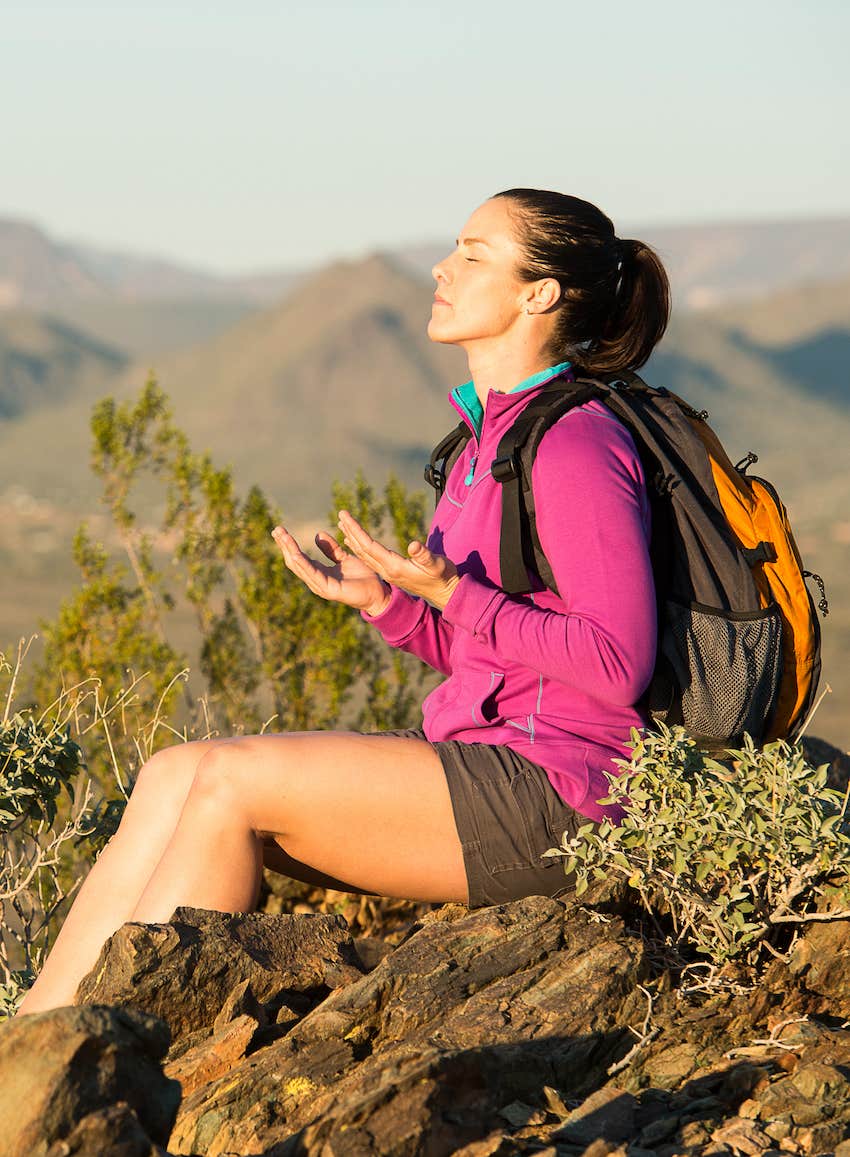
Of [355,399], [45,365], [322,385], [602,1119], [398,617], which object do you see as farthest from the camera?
[45,365]

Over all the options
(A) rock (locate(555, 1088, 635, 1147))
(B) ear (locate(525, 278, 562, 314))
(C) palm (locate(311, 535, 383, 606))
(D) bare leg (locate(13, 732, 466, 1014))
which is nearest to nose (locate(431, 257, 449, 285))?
(B) ear (locate(525, 278, 562, 314))

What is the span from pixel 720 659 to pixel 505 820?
605 millimetres

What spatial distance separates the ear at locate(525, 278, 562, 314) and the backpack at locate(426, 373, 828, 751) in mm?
330

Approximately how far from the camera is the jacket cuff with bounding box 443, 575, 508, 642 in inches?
129

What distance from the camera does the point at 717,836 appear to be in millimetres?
3207

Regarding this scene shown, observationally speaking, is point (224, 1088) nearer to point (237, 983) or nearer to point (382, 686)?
point (237, 983)

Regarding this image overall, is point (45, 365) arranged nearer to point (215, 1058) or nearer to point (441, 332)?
point (441, 332)

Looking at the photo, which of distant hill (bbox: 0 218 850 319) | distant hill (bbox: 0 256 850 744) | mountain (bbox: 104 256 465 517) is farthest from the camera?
distant hill (bbox: 0 218 850 319)

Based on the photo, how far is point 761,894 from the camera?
3365mm

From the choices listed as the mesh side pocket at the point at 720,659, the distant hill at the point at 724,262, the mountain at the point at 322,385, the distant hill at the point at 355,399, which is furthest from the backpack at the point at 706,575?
the distant hill at the point at 724,262

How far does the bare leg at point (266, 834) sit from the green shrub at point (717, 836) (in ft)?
1.05

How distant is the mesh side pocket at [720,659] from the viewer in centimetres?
330

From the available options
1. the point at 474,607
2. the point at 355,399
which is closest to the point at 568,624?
the point at 474,607

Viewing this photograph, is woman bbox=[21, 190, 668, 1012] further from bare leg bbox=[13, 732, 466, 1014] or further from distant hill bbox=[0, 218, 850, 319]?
distant hill bbox=[0, 218, 850, 319]
